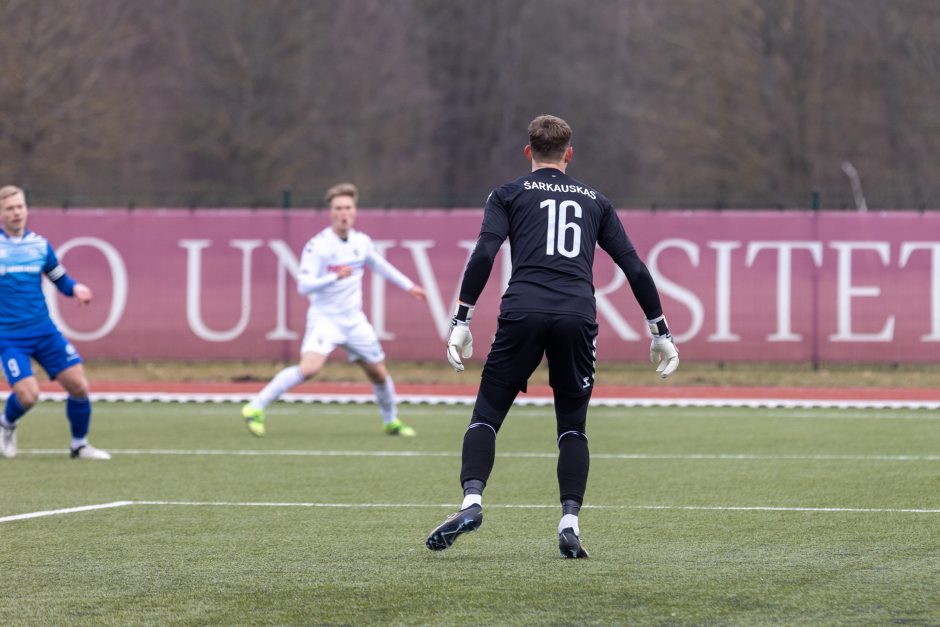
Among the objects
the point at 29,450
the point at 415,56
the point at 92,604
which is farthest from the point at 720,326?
the point at 415,56

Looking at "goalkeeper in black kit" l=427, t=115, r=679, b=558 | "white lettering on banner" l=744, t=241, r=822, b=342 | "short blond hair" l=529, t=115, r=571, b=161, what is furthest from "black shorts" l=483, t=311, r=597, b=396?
"white lettering on banner" l=744, t=241, r=822, b=342

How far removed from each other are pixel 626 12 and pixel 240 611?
58479 millimetres

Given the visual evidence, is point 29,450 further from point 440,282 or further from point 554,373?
point 440,282

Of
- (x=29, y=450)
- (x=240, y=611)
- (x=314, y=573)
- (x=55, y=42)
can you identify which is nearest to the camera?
(x=240, y=611)

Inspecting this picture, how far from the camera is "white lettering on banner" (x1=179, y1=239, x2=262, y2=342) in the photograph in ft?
70.5

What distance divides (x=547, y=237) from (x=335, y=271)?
6.70 meters

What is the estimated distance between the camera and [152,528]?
8.81m

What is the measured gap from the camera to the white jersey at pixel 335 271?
14250 mm

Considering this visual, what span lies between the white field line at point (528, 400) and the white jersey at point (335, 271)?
13.4 feet

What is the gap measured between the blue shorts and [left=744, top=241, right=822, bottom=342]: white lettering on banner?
10.8 metres

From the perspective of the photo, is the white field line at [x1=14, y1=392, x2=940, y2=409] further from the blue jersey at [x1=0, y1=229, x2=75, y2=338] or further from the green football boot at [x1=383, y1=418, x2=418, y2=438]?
the blue jersey at [x1=0, y1=229, x2=75, y2=338]

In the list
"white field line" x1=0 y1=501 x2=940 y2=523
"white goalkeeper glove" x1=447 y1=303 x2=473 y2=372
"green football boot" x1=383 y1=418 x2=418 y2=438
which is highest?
"white goalkeeper glove" x1=447 y1=303 x2=473 y2=372

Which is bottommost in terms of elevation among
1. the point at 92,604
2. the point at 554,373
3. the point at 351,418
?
the point at 351,418

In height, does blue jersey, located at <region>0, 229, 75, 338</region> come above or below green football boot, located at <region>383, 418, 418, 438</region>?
above
